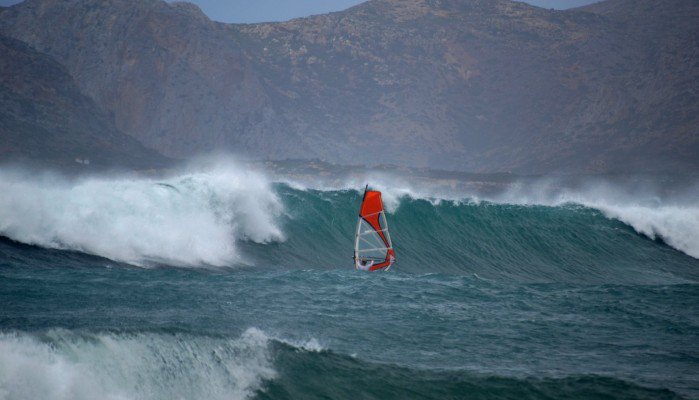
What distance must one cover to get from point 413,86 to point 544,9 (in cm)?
3637

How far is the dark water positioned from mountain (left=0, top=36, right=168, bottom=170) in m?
65.3

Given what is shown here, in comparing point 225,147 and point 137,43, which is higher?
point 137,43

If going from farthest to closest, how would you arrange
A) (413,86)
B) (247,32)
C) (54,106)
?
(247,32), (413,86), (54,106)

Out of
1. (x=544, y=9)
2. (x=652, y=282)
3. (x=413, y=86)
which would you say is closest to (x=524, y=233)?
(x=652, y=282)

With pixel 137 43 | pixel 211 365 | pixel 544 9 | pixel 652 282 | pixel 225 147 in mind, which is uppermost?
pixel 544 9

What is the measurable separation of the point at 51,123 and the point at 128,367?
84.6 meters

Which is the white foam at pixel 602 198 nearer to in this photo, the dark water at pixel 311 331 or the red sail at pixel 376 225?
the red sail at pixel 376 225

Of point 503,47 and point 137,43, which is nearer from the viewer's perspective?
point 137,43

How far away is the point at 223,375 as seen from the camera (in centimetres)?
865

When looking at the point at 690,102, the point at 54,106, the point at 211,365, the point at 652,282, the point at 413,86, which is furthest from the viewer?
the point at 413,86

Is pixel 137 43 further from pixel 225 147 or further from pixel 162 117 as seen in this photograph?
pixel 225 147

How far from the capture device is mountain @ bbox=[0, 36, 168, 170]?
79125 mm

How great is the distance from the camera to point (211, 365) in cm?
873

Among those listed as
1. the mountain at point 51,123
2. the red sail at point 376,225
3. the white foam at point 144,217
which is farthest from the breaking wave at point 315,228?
the mountain at point 51,123
